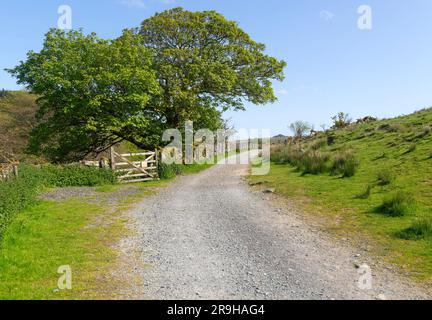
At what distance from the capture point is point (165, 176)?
25.0m

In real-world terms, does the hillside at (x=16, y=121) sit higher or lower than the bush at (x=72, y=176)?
higher

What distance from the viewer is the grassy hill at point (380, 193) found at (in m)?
9.27

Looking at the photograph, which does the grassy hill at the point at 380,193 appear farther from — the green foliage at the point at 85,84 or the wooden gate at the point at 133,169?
the green foliage at the point at 85,84

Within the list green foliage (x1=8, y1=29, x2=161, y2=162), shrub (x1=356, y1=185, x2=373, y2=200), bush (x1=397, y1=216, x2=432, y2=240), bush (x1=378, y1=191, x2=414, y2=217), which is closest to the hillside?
green foliage (x1=8, y1=29, x2=161, y2=162)

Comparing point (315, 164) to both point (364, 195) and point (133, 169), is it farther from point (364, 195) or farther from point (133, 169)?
point (133, 169)

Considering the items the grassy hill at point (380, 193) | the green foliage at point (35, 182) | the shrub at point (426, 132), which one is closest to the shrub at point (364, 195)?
the grassy hill at point (380, 193)

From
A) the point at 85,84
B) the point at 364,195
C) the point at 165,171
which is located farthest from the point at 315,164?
the point at 85,84

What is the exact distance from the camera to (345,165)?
64.1 ft

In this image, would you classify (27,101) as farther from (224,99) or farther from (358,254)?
(358,254)

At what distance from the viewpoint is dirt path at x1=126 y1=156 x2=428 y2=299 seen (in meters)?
6.83

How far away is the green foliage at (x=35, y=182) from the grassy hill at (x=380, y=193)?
989cm

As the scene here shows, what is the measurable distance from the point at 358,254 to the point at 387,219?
318 cm
